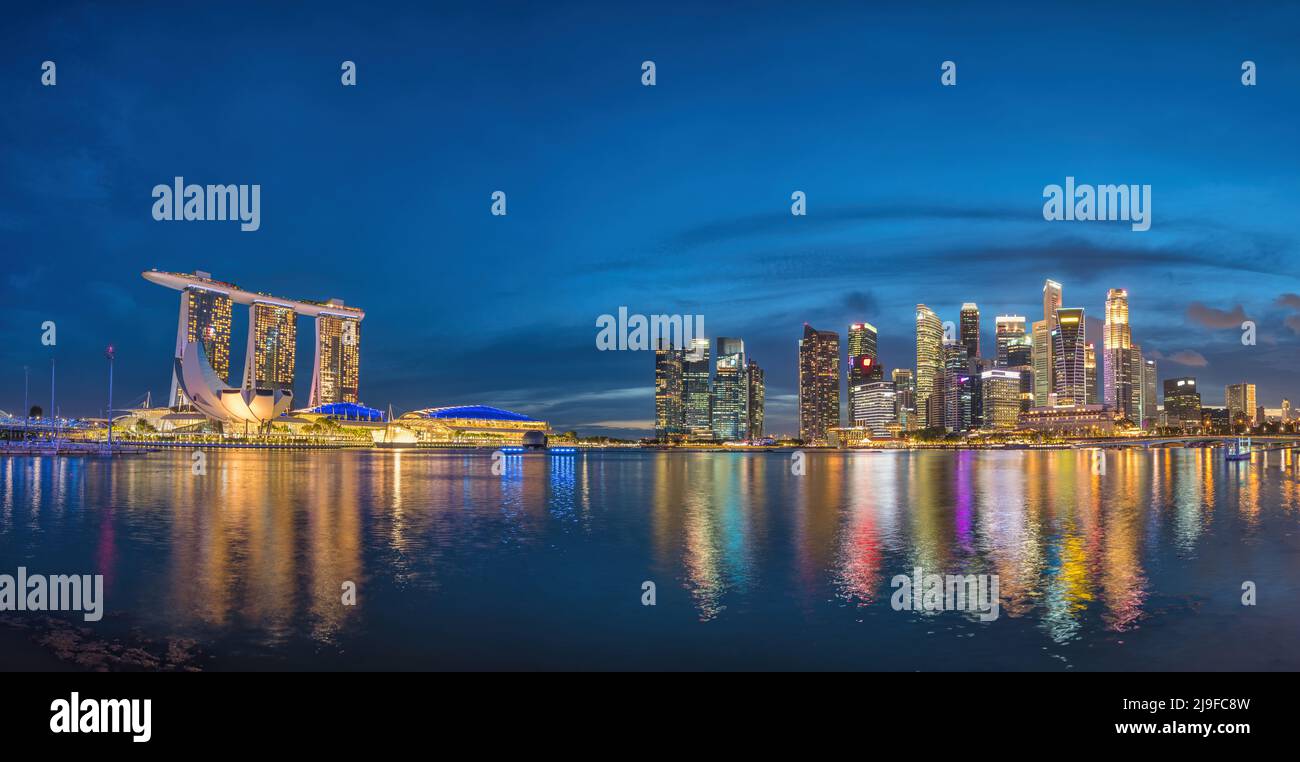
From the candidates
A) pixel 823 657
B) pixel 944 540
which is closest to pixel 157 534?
pixel 823 657

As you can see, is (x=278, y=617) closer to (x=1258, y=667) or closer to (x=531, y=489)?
(x=1258, y=667)

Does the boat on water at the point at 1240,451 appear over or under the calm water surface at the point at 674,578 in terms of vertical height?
under

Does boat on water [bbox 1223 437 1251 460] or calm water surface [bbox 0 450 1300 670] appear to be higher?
calm water surface [bbox 0 450 1300 670]

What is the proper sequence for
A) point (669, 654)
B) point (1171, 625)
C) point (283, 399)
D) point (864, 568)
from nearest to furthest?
point (669, 654) → point (1171, 625) → point (864, 568) → point (283, 399)

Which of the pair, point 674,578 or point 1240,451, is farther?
point 1240,451

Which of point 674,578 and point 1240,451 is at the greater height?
point 674,578

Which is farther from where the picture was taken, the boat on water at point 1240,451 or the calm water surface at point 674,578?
the boat on water at point 1240,451

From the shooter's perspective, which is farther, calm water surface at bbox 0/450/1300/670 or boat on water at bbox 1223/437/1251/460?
boat on water at bbox 1223/437/1251/460
